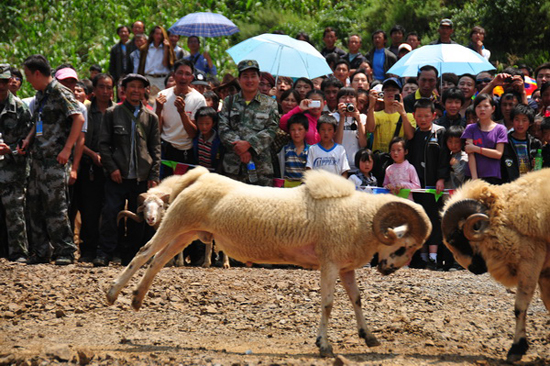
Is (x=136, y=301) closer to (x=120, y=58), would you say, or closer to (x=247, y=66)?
(x=247, y=66)

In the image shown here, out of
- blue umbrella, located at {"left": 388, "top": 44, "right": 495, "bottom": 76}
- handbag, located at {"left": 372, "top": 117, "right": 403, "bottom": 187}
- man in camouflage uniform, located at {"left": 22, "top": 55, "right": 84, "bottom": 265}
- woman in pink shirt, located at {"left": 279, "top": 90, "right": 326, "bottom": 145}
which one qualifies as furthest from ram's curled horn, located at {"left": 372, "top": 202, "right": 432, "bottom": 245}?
blue umbrella, located at {"left": 388, "top": 44, "right": 495, "bottom": 76}

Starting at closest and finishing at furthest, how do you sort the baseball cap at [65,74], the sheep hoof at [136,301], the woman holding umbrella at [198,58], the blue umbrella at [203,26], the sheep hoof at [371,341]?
the sheep hoof at [371,341] < the sheep hoof at [136,301] < the baseball cap at [65,74] < the blue umbrella at [203,26] < the woman holding umbrella at [198,58]

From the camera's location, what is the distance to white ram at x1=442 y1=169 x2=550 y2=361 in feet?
23.3

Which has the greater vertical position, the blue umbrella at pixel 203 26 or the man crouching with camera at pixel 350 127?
the blue umbrella at pixel 203 26

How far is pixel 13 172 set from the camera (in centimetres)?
1139

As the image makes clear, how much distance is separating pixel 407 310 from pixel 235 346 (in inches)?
93.2

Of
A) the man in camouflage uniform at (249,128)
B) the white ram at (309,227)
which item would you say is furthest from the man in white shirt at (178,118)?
the white ram at (309,227)

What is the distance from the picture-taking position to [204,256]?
11359 millimetres

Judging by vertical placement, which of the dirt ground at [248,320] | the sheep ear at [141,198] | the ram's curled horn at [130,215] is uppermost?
the sheep ear at [141,198]

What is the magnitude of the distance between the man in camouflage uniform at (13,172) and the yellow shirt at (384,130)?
219 inches

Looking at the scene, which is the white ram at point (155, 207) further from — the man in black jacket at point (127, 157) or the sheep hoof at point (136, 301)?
the sheep hoof at point (136, 301)

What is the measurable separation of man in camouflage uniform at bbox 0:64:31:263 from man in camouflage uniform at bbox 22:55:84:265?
0.44m

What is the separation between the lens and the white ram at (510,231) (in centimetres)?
710

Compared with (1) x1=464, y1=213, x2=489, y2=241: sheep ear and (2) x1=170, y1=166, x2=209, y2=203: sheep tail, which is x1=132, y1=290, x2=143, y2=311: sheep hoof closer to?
(2) x1=170, y1=166, x2=209, y2=203: sheep tail
